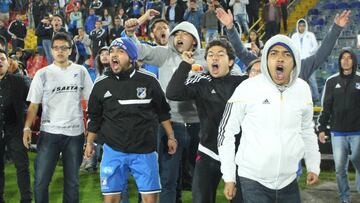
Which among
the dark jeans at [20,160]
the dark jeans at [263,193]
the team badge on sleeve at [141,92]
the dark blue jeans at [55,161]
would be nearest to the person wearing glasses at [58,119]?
the dark blue jeans at [55,161]

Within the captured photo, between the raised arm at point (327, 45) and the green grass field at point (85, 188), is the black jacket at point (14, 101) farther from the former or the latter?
the raised arm at point (327, 45)

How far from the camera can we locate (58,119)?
6586mm

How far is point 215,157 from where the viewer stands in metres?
5.17

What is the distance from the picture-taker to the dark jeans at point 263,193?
4317 mm

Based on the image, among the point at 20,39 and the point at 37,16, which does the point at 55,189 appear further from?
the point at 37,16

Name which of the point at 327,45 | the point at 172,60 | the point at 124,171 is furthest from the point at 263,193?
the point at 172,60

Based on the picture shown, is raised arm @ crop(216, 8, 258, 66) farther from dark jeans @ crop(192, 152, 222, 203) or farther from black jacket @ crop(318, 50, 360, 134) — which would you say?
black jacket @ crop(318, 50, 360, 134)

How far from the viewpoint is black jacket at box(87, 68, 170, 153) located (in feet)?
18.8

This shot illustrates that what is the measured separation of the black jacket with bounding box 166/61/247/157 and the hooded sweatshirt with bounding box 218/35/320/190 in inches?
27.3

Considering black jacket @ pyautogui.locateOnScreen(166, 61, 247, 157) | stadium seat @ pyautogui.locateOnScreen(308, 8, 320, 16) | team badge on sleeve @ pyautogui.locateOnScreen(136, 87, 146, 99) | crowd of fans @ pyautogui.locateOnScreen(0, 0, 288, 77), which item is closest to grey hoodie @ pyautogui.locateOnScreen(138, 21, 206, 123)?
team badge on sleeve @ pyautogui.locateOnScreen(136, 87, 146, 99)

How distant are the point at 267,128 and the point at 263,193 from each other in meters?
0.47

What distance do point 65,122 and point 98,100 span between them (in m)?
0.88

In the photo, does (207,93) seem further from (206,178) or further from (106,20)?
(106,20)

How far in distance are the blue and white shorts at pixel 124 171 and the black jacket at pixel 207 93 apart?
72cm
